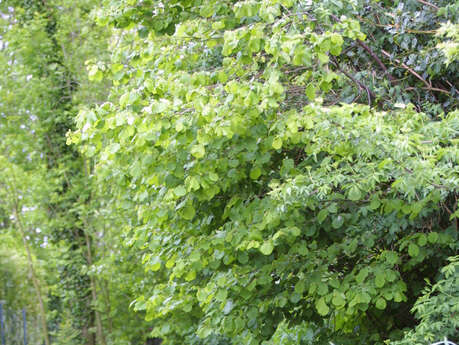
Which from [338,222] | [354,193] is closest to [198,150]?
[354,193]

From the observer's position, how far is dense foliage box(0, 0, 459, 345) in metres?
4.38

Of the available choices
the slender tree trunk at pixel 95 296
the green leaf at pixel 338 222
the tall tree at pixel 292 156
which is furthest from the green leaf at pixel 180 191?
the slender tree trunk at pixel 95 296

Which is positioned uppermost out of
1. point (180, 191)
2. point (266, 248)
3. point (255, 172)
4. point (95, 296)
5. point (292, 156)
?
point (180, 191)

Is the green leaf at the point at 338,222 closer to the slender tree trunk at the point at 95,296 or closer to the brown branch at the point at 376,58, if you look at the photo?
the brown branch at the point at 376,58

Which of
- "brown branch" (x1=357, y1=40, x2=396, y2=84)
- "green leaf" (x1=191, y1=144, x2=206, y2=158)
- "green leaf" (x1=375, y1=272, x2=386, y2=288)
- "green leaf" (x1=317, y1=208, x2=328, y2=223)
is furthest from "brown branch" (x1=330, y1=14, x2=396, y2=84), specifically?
"green leaf" (x1=191, y1=144, x2=206, y2=158)

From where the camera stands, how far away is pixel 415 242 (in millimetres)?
5211

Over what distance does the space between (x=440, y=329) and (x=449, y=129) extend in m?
1.19

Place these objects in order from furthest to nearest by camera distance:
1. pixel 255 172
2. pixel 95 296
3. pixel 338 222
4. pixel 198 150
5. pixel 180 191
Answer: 1. pixel 95 296
2. pixel 255 172
3. pixel 338 222
4. pixel 180 191
5. pixel 198 150

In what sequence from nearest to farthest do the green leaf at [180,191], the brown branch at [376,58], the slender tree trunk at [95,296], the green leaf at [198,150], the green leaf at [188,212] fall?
the green leaf at [198,150] → the green leaf at [180,191] → the green leaf at [188,212] → the brown branch at [376,58] → the slender tree trunk at [95,296]

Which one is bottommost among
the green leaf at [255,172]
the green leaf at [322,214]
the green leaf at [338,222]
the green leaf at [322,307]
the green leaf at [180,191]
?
the green leaf at [322,307]

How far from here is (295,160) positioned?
5.84m

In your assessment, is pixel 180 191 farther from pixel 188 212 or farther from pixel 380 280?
pixel 380 280

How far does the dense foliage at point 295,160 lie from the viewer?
14.4ft

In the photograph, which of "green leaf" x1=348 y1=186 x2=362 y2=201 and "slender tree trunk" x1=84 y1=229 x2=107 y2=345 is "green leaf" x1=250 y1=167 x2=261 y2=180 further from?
"slender tree trunk" x1=84 y1=229 x2=107 y2=345
